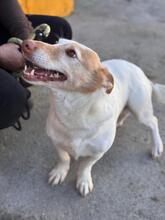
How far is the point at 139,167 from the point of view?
8.20 feet

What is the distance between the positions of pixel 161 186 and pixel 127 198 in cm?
Answer: 20

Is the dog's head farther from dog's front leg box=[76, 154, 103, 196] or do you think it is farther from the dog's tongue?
dog's front leg box=[76, 154, 103, 196]

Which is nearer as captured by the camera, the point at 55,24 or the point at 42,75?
the point at 42,75

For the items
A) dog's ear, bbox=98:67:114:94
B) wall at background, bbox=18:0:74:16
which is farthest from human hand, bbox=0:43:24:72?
wall at background, bbox=18:0:74:16

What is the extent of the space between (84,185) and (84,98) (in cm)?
56

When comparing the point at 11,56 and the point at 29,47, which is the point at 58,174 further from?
the point at 29,47

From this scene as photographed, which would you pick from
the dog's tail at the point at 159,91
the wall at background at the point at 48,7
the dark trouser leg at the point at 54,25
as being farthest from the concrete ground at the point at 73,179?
the wall at background at the point at 48,7

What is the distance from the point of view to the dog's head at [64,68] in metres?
1.79

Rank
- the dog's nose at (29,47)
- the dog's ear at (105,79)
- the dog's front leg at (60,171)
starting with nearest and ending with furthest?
the dog's nose at (29,47)
the dog's ear at (105,79)
the dog's front leg at (60,171)

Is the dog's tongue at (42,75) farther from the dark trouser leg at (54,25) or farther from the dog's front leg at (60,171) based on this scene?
the dark trouser leg at (54,25)

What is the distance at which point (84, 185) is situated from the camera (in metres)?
2.32

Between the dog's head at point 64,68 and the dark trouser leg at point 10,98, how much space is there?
14.6 inches

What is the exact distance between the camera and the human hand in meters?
2.22

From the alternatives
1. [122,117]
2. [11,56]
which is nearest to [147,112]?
[122,117]
